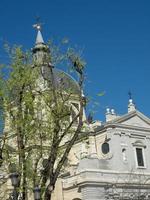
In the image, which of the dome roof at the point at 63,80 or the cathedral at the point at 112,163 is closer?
the dome roof at the point at 63,80

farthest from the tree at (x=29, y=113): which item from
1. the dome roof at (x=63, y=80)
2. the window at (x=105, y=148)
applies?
the window at (x=105, y=148)

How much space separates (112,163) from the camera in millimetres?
40719

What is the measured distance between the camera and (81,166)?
127ft

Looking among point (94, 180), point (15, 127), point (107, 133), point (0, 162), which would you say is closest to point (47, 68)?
point (15, 127)

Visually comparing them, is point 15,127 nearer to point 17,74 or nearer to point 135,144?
point 17,74

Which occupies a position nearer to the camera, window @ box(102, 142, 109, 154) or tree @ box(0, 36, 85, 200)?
tree @ box(0, 36, 85, 200)

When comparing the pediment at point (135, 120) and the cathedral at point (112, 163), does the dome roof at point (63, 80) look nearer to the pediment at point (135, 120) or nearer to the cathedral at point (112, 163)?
the cathedral at point (112, 163)

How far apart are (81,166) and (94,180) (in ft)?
6.08

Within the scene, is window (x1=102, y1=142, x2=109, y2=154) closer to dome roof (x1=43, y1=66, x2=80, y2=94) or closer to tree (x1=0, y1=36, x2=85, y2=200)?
dome roof (x1=43, y1=66, x2=80, y2=94)

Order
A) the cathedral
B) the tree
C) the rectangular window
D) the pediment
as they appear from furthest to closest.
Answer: the pediment
the rectangular window
the cathedral
the tree

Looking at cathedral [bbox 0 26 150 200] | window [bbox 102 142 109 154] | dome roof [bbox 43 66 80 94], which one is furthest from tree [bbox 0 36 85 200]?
window [bbox 102 142 109 154]

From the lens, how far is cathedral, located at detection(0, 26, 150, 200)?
125 ft

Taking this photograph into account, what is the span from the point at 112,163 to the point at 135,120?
5953 mm

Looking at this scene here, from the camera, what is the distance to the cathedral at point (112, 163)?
38.1 metres
